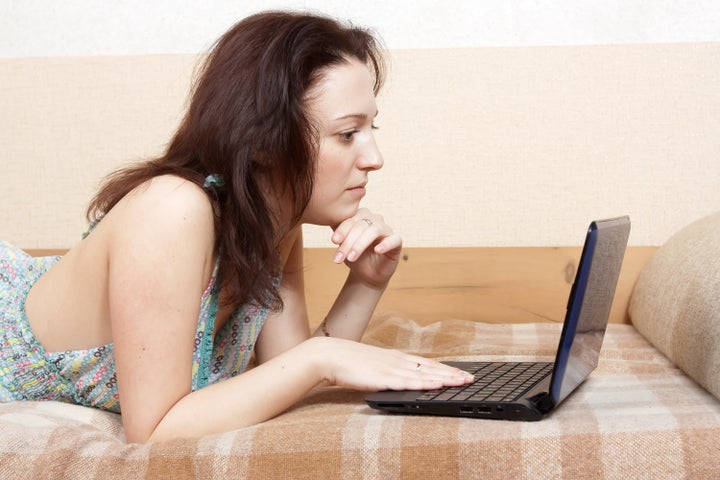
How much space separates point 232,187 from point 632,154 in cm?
107

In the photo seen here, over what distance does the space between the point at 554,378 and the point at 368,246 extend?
1.62 ft

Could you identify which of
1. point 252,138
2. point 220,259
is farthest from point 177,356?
point 252,138

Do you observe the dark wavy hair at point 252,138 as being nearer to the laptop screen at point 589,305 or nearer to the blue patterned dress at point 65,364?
the blue patterned dress at point 65,364

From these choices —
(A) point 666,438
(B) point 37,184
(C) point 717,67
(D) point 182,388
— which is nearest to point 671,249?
(C) point 717,67

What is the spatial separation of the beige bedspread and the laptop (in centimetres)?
2

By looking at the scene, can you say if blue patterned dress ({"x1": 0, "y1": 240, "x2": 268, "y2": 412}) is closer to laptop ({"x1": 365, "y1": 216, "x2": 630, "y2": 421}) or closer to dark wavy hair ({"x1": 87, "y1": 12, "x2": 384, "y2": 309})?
dark wavy hair ({"x1": 87, "y1": 12, "x2": 384, "y2": 309})

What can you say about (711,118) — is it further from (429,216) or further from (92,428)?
(92,428)

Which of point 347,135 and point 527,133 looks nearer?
point 347,135

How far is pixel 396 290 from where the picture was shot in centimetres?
197

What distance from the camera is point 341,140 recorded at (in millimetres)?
1217

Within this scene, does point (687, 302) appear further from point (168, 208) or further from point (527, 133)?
point (168, 208)

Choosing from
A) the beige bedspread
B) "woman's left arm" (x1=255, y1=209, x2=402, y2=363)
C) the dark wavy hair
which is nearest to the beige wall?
"woman's left arm" (x1=255, y1=209, x2=402, y2=363)

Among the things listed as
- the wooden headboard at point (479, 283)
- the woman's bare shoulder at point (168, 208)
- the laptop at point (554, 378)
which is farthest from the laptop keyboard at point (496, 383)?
the wooden headboard at point (479, 283)

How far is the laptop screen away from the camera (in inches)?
36.4
